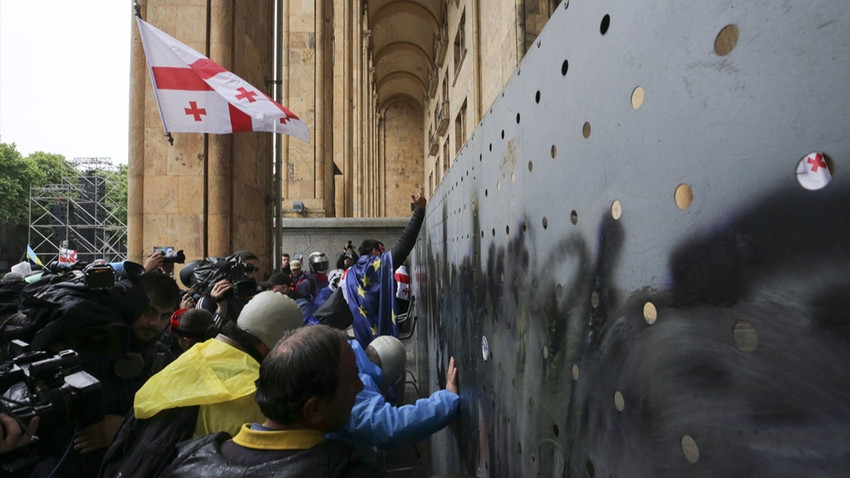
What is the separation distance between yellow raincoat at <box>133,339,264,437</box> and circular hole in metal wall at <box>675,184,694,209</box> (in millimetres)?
1542

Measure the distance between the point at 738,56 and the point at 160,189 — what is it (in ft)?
22.8

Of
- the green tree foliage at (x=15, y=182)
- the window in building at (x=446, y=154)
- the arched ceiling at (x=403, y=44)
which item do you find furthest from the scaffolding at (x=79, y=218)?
the window in building at (x=446, y=154)

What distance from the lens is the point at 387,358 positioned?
2.84m

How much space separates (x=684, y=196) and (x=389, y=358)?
2.36 metres

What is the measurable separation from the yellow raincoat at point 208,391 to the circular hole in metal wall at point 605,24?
5.09ft

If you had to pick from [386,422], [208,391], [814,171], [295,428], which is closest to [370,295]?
[386,422]

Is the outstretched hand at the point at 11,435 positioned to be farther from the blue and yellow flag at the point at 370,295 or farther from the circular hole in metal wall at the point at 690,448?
the blue and yellow flag at the point at 370,295

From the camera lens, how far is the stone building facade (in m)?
6.39

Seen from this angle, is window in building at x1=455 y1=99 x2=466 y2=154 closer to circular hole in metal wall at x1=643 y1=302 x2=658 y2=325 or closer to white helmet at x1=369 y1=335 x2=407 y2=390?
white helmet at x1=369 y1=335 x2=407 y2=390

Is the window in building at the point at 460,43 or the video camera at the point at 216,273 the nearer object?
the video camera at the point at 216,273

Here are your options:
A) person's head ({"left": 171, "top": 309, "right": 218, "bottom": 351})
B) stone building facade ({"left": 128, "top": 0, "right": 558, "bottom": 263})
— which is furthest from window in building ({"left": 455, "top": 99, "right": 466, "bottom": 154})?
person's head ({"left": 171, "top": 309, "right": 218, "bottom": 351})

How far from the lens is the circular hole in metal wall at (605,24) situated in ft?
2.98

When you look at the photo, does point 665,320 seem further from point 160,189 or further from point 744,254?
point 160,189

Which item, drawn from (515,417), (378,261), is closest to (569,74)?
(515,417)
